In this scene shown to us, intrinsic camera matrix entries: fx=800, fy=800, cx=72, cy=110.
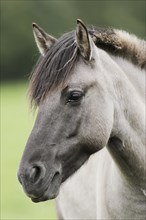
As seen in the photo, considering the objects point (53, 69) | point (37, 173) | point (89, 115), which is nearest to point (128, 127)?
point (89, 115)

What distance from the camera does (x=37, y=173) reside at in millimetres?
5020

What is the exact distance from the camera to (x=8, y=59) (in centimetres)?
3167

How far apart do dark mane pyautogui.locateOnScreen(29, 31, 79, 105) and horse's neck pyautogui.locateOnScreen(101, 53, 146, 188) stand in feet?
1.00

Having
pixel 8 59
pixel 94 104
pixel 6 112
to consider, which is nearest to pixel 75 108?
pixel 94 104

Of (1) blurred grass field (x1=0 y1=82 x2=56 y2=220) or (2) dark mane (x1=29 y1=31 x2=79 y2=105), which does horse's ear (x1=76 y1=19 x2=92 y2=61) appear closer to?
(2) dark mane (x1=29 y1=31 x2=79 y2=105)

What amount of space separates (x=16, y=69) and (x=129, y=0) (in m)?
6.73

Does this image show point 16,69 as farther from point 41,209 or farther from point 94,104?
point 94,104

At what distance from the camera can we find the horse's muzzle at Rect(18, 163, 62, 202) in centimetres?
499

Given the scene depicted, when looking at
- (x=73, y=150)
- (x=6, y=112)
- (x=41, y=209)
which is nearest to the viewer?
(x=73, y=150)

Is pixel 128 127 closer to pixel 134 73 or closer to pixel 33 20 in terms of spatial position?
pixel 134 73

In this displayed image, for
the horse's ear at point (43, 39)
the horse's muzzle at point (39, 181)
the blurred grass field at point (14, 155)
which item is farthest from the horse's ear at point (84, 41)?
the horse's muzzle at point (39, 181)

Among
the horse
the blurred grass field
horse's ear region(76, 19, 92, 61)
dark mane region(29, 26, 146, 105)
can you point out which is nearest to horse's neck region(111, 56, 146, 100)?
the horse

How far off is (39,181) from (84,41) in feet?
3.11

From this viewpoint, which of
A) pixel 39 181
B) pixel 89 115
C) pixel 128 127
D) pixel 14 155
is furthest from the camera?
pixel 14 155
